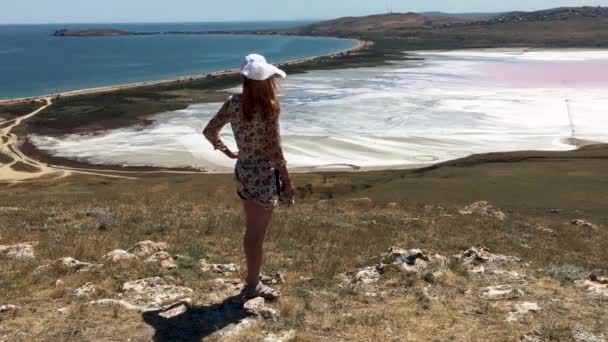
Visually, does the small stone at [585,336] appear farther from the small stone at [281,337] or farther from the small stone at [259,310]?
the small stone at [259,310]

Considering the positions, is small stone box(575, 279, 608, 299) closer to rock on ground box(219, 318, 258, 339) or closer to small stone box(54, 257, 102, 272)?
rock on ground box(219, 318, 258, 339)

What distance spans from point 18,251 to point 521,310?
6546 millimetres

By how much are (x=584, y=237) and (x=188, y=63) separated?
12239cm

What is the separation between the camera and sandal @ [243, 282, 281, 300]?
20.3 feet

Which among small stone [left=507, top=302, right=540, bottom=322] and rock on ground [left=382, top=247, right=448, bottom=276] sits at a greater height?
small stone [left=507, top=302, right=540, bottom=322]

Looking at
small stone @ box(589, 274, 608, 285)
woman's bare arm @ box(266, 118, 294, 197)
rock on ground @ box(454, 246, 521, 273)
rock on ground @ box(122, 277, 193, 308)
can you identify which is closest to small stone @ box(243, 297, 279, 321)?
rock on ground @ box(122, 277, 193, 308)

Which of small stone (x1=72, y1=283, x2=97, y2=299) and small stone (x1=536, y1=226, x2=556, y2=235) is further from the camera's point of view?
small stone (x1=536, y1=226, x2=556, y2=235)

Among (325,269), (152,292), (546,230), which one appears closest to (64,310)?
(152,292)

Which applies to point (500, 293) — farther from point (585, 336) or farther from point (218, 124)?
point (218, 124)

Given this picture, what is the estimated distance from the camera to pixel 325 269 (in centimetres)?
796

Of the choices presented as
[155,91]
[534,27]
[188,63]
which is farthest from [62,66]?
[534,27]

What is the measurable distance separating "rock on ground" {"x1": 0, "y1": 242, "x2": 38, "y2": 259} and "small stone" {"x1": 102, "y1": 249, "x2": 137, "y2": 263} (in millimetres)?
1113

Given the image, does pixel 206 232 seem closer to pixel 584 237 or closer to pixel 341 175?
pixel 584 237

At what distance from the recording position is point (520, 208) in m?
19.5
